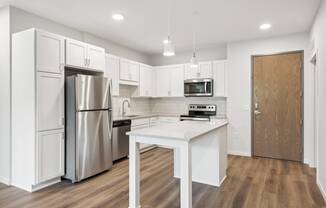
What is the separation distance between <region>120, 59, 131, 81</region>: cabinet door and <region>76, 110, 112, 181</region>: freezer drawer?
1334mm

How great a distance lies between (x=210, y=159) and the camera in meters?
3.12

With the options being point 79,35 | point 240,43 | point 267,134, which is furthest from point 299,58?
point 79,35

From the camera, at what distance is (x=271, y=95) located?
4.46 m

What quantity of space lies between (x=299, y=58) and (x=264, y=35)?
87 cm

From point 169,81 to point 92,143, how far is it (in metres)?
3.03

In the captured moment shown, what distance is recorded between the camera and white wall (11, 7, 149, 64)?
3.13 metres

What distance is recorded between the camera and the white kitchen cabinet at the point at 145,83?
17.7 feet

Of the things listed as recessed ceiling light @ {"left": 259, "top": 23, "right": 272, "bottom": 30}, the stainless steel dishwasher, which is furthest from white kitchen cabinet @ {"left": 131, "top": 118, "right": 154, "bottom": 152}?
recessed ceiling light @ {"left": 259, "top": 23, "right": 272, "bottom": 30}

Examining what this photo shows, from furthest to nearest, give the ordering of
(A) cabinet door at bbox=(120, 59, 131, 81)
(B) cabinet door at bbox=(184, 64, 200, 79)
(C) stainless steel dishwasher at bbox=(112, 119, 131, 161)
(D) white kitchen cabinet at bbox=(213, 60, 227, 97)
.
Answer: (B) cabinet door at bbox=(184, 64, 200, 79) < (D) white kitchen cabinet at bbox=(213, 60, 227, 97) < (A) cabinet door at bbox=(120, 59, 131, 81) < (C) stainless steel dishwasher at bbox=(112, 119, 131, 161)

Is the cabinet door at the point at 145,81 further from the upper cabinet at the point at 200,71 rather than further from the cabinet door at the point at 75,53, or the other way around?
the cabinet door at the point at 75,53

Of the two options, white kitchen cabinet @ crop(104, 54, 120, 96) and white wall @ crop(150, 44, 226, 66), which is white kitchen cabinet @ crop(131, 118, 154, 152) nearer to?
white kitchen cabinet @ crop(104, 54, 120, 96)

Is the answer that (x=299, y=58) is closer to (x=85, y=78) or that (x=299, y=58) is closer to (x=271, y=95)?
(x=271, y=95)

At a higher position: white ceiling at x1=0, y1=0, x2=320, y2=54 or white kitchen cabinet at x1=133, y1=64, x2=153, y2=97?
white ceiling at x1=0, y1=0, x2=320, y2=54

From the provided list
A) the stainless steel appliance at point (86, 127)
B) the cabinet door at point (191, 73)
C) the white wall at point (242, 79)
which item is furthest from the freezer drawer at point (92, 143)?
the white wall at point (242, 79)
